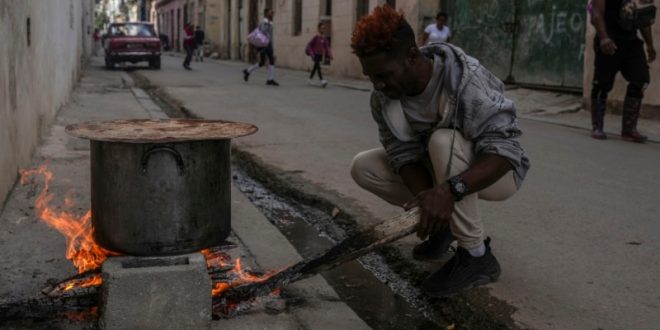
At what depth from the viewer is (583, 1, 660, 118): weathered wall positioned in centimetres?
880

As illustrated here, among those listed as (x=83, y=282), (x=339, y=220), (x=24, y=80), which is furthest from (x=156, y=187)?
(x=24, y=80)

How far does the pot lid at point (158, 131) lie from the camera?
261cm

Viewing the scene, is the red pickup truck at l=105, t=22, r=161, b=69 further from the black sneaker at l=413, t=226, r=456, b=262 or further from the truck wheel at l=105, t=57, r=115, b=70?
the black sneaker at l=413, t=226, r=456, b=262

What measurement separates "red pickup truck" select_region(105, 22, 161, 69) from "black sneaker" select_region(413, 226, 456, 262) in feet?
62.9

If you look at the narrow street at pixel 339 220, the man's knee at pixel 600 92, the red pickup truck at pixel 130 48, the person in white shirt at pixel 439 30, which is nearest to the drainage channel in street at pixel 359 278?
the narrow street at pixel 339 220

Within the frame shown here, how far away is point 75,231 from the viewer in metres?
3.38

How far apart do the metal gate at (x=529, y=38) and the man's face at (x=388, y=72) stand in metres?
9.44

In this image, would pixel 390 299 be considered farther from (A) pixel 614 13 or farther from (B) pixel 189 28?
(B) pixel 189 28

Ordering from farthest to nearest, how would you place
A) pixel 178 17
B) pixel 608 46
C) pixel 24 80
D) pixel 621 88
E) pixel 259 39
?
pixel 178 17
pixel 259 39
pixel 621 88
pixel 608 46
pixel 24 80

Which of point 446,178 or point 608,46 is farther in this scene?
point 608,46

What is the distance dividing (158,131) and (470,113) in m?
1.30

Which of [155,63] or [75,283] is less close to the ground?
[155,63]

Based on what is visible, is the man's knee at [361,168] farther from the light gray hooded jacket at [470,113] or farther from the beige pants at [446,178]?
the light gray hooded jacket at [470,113]

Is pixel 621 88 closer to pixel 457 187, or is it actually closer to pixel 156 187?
pixel 457 187
